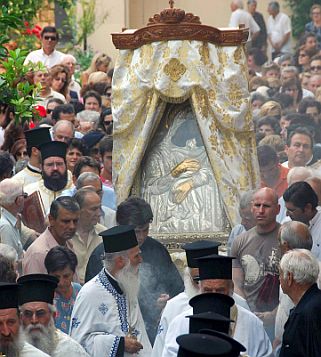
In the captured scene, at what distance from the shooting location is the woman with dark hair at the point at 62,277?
13.2m

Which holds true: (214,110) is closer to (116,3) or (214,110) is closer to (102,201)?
(102,201)

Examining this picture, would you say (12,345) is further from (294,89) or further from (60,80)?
(294,89)

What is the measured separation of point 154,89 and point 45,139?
4.00 ft

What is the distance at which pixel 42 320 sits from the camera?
11742 mm

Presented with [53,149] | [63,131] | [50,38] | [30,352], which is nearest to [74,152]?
[63,131]

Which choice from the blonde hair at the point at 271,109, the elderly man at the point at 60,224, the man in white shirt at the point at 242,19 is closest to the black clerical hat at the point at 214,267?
the elderly man at the point at 60,224

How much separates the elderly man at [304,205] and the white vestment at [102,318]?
1893 millimetres

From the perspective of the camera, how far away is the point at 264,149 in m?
16.9

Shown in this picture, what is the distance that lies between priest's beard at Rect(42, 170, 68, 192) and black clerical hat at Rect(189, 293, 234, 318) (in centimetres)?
461

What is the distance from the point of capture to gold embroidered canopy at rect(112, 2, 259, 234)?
50.2 ft

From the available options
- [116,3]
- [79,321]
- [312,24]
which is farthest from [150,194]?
[116,3]

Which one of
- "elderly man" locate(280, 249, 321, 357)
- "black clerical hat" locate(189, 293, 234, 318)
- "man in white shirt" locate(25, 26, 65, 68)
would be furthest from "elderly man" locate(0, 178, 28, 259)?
"man in white shirt" locate(25, 26, 65, 68)

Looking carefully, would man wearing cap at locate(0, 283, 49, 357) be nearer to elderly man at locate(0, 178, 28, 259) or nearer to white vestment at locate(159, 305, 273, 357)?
white vestment at locate(159, 305, 273, 357)

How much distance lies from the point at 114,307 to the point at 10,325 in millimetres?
2149
